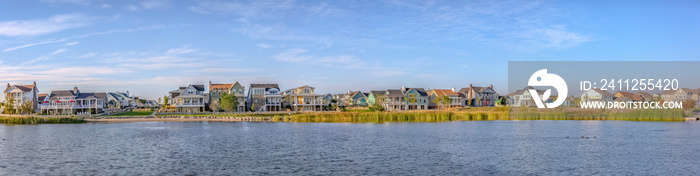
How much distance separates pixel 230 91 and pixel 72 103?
3481cm

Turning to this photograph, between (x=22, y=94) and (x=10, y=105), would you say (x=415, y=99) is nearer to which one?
(x=10, y=105)

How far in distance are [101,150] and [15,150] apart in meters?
6.68

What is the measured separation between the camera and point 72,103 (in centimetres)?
11706

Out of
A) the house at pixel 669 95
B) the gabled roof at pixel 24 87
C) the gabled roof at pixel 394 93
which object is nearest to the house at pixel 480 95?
the gabled roof at pixel 394 93

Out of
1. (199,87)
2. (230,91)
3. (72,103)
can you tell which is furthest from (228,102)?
(72,103)

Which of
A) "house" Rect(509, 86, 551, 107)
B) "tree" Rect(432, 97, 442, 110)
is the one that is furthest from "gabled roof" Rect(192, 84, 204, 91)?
"house" Rect(509, 86, 551, 107)

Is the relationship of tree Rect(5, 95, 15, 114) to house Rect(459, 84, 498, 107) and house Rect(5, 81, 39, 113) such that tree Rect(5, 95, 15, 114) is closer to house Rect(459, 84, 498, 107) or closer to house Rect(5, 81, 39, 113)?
house Rect(5, 81, 39, 113)

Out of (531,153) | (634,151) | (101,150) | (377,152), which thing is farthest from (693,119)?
(101,150)

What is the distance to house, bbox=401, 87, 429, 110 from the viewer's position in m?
135

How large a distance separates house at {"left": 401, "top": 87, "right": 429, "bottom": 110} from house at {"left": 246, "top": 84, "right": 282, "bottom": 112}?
33756mm

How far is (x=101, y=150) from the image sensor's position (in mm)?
40812

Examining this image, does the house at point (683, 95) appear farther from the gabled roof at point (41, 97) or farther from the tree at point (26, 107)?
the gabled roof at point (41, 97)

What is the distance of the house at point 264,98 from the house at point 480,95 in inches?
2356

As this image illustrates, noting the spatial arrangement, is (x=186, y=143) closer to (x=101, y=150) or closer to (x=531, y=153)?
(x=101, y=150)
